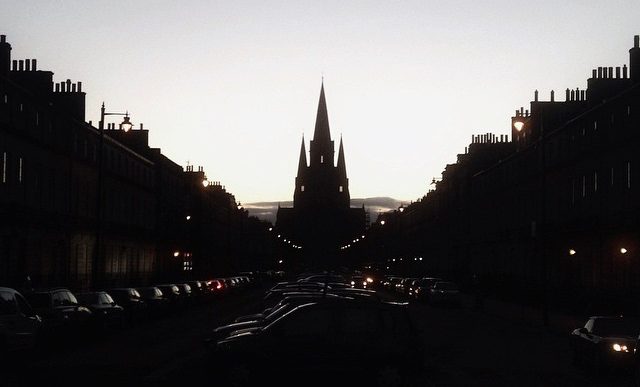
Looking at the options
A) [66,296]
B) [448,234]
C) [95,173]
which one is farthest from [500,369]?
[448,234]

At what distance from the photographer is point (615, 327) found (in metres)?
21.8

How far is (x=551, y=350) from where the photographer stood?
92.8ft

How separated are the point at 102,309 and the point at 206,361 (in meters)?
15.3

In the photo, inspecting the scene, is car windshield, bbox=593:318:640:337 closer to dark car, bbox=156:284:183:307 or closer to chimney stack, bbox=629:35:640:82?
dark car, bbox=156:284:183:307

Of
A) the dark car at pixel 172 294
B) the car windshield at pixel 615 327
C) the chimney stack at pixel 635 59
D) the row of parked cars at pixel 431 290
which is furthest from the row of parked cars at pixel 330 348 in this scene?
the chimney stack at pixel 635 59

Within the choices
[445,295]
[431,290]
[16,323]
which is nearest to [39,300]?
[16,323]

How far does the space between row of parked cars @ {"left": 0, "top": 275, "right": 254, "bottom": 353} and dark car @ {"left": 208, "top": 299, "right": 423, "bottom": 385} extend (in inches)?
331

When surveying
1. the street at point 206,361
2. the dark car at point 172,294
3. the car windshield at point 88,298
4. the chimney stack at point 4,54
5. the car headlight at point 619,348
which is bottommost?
the street at point 206,361

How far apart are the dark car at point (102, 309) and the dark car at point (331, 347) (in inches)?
634

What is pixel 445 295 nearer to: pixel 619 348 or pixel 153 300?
pixel 153 300

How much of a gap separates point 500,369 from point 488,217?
Answer: 6973 cm

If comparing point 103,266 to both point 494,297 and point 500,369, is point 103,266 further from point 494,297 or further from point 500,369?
point 500,369

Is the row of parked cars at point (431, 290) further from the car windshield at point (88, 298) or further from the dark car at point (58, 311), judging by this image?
the dark car at point (58, 311)

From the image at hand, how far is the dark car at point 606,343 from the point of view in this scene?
20.7 metres
